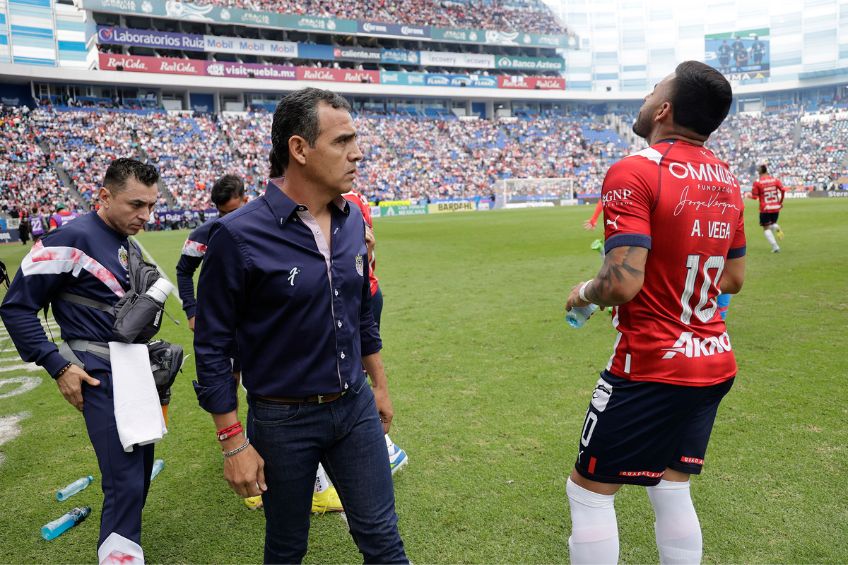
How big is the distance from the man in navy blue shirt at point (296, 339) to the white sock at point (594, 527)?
0.78m

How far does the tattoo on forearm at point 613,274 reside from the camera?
2.37 meters

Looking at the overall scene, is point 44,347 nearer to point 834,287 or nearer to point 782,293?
point 782,293

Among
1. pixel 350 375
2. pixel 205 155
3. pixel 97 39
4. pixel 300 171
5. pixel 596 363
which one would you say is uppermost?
pixel 97 39

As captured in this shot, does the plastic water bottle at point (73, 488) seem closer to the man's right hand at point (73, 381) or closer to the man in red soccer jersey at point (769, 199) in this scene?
the man's right hand at point (73, 381)

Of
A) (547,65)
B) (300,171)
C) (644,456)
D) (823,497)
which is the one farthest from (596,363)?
(547,65)

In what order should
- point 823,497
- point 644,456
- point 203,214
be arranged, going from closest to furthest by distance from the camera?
point 644,456, point 823,497, point 203,214

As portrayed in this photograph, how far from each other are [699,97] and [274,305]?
6.15 ft

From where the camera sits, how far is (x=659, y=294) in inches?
99.2

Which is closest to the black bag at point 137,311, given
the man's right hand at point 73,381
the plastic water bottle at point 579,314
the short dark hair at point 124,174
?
the man's right hand at point 73,381

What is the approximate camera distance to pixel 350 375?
2.60 meters

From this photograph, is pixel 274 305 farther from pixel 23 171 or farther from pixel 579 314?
pixel 23 171

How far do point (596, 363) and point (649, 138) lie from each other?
509cm

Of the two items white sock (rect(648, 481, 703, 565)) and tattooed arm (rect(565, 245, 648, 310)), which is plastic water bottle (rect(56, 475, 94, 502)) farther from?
tattooed arm (rect(565, 245, 648, 310))

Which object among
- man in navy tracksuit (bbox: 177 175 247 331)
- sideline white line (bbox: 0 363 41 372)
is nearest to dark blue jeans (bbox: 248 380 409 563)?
man in navy tracksuit (bbox: 177 175 247 331)
